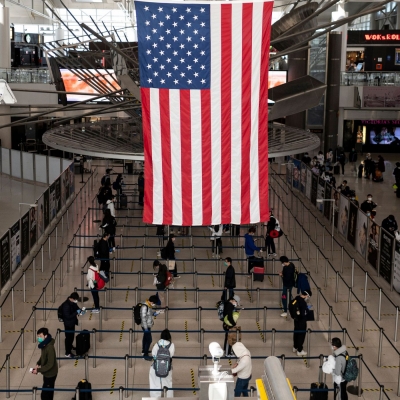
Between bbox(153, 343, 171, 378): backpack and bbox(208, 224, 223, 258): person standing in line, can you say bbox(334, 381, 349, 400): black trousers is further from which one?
bbox(208, 224, 223, 258): person standing in line

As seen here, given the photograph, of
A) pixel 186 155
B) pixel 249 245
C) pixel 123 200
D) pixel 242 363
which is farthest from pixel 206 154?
pixel 123 200

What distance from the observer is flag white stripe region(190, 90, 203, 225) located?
34.9 ft

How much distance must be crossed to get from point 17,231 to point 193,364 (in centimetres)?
700

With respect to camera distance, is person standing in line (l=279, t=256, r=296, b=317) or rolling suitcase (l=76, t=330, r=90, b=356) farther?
person standing in line (l=279, t=256, r=296, b=317)

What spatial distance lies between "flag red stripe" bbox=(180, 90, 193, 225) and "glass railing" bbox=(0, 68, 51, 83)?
32.9 meters

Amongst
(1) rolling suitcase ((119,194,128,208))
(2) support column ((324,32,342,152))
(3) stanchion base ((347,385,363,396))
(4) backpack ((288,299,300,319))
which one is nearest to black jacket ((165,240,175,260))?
(4) backpack ((288,299,300,319))

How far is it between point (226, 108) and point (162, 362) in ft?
13.9

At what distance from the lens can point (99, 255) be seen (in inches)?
751

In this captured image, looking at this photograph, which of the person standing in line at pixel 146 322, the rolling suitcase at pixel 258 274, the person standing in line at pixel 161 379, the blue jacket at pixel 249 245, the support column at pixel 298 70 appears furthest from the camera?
the support column at pixel 298 70

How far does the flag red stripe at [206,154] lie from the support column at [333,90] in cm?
3514

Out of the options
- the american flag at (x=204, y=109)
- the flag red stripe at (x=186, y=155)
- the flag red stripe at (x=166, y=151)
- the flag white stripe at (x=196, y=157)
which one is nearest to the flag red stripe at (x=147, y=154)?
the american flag at (x=204, y=109)

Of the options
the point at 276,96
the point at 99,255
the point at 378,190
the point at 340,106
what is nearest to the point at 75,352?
the point at 99,255

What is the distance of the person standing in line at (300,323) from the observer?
14305 mm

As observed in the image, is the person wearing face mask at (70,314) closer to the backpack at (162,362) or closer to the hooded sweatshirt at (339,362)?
the backpack at (162,362)
